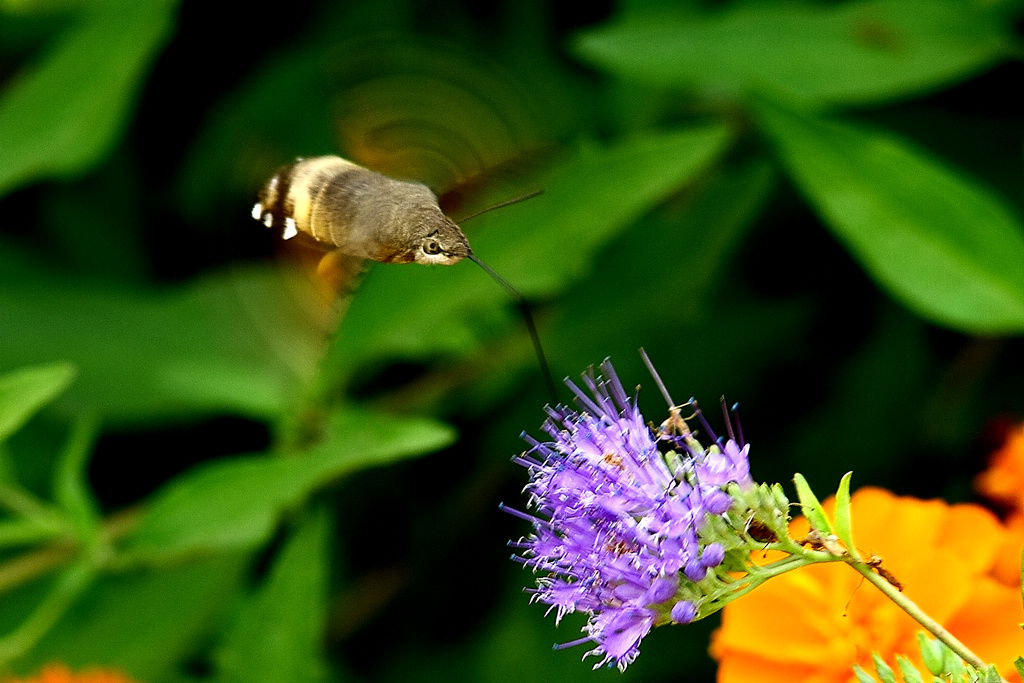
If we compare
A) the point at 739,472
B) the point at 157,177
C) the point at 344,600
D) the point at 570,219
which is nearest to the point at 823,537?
the point at 739,472

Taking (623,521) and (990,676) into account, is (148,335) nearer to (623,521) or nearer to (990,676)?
(623,521)

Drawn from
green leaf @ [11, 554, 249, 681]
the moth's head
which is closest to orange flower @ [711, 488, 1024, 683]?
the moth's head

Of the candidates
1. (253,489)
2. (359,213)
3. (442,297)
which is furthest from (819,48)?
(253,489)

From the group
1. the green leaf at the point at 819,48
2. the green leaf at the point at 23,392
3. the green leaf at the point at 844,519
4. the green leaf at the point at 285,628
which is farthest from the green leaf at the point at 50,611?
the green leaf at the point at 844,519

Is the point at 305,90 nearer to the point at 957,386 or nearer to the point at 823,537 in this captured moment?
the point at 957,386

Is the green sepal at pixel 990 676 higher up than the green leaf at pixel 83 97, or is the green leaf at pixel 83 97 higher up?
the green leaf at pixel 83 97

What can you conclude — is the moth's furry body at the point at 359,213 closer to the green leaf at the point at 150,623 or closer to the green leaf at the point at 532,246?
the green leaf at the point at 532,246

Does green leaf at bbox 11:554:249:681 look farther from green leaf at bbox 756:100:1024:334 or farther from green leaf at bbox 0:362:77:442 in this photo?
green leaf at bbox 756:100:1024:334
